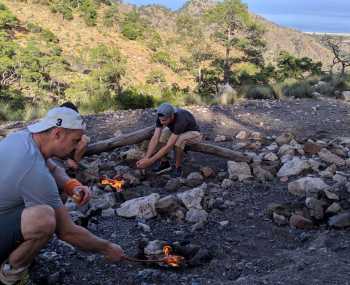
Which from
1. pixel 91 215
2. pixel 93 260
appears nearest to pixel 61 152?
pixel 93 260

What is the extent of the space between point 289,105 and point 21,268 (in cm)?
674

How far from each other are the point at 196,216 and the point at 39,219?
1.99 meters

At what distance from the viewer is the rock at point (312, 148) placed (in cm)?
593

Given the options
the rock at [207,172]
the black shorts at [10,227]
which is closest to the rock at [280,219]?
the rock at [207,172]

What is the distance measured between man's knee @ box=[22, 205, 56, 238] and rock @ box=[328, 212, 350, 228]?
7.52 feet

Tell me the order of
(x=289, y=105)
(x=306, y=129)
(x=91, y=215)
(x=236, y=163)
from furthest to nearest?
(x=289, y=105) → (x=306, y=129) → (x=236, y=163) → (x=91, y=215)

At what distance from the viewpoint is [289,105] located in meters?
8.86

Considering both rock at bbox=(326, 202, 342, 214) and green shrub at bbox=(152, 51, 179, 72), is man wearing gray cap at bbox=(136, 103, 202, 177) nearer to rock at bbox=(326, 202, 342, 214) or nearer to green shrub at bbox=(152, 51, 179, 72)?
rock at bbox=(326, 202, 342, 214)

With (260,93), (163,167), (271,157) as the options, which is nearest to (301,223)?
(271,157)

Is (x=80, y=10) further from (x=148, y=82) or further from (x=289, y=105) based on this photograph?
(x=289, y=105)

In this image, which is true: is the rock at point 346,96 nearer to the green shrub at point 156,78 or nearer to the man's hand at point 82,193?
the man's hand at point 82,193

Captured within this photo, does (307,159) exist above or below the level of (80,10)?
below

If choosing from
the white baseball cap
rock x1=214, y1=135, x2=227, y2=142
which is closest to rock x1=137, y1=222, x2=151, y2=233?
the white baseball cap

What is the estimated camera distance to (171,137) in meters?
5.45
